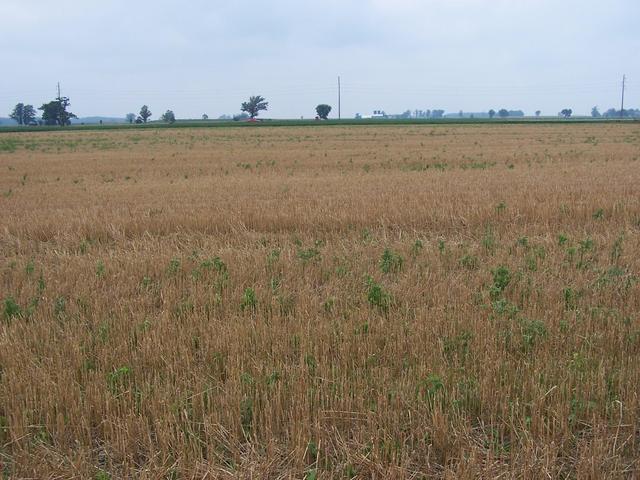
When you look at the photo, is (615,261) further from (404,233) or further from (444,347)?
(444,347)

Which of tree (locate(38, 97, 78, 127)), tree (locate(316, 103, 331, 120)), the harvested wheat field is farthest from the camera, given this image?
tree (locate(316, 103, 331, 120))

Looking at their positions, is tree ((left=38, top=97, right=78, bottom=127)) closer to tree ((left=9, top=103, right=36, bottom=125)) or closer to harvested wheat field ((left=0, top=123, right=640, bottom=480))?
tree ((left=9, top=103, right=36, bottom=125))

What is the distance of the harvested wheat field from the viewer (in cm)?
407

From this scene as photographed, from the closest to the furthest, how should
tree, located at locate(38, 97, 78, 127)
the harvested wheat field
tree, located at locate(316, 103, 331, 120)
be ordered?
1. the harvested wheat field
2. tree, located at locate(38, 97, 78, 127)
3. tree, located at locate(316, 103, 331, 120)

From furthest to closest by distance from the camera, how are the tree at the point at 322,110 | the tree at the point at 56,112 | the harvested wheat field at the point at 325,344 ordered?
the tree at the point at 322,110 → the tree at the point at 56,112 → the harvested wheat field at the point at 325,344

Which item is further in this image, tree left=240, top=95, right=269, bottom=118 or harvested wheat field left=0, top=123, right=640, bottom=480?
tree left=240, top=95, right=269, bottom=118

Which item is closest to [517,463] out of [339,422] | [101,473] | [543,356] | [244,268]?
[339,422]

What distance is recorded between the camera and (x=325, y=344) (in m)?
5.63

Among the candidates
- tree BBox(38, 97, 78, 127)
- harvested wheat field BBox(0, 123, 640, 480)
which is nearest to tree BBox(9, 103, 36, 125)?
tree BBox(38, 97, 78, 127)

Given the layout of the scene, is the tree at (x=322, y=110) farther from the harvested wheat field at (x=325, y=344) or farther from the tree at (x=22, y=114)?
the harvested wheat field at (x=325, y=344)

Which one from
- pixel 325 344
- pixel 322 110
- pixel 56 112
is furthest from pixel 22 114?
pixel 325 344

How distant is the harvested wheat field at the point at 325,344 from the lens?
4.07 m

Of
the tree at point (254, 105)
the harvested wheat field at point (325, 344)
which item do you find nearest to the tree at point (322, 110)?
the tree at point (254, 105)

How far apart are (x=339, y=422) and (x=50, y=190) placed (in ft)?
56.0
